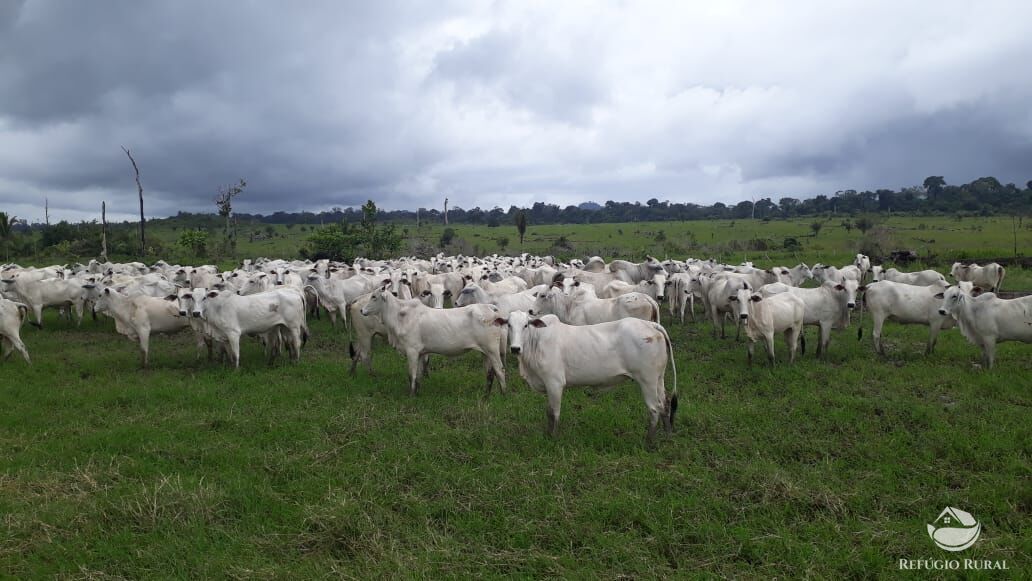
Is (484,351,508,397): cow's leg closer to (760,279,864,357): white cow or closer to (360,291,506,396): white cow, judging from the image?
(360,291,506,396): white cow

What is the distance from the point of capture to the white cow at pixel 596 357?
7.78 meters

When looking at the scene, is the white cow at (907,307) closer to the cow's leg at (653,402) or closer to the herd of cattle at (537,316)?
the herd of cattle at (537,316)

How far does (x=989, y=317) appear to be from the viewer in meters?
10.8

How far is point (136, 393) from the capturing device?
10359 mm

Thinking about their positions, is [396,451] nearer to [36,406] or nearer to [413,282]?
[36,406]

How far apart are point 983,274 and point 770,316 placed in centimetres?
1444

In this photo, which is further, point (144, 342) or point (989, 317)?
point (144, 342)

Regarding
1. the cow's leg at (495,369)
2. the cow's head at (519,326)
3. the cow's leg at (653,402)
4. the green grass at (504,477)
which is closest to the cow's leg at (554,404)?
the green grass at (504,477)

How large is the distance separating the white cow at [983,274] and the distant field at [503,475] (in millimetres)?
10734

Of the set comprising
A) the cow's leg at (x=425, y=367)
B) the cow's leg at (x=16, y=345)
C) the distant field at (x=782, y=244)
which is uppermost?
the distant field at (x=782, y=244)

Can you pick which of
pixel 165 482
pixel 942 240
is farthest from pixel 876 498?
pixel 942 240

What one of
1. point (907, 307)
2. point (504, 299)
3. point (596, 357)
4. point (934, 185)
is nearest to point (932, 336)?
point (907, 307)

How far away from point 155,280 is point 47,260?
33.9 metres

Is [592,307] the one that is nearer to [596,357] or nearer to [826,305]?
[596,357]
